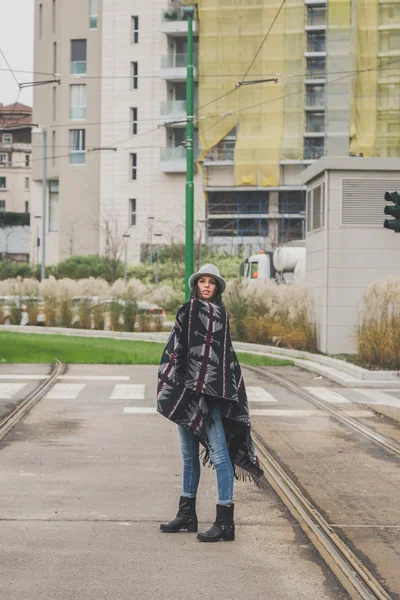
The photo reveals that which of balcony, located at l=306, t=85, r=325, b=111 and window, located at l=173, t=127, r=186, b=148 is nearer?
balcony, located at l=306, t=85, r=325, b=111

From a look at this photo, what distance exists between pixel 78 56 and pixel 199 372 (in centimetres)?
7124

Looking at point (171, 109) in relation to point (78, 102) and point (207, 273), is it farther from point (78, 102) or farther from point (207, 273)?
point (207, 273)

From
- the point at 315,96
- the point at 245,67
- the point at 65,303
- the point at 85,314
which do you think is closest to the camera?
the point at 85,314

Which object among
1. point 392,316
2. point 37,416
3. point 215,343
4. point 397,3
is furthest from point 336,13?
point 215,343

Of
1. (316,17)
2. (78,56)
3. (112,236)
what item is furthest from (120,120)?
(316,17)

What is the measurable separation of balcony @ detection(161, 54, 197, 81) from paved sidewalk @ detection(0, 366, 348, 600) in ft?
205

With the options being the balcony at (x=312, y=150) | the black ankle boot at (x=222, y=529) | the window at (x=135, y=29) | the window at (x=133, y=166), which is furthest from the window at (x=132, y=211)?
the black ankle boot at (x=222, y=529)

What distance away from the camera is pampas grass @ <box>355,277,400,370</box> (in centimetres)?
2170

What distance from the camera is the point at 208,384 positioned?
24.4 ft

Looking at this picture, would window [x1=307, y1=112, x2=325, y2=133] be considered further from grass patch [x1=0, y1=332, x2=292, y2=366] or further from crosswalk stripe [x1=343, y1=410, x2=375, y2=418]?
crosswalk stripe [x1=343, y1=410, x2=375, y2=418]

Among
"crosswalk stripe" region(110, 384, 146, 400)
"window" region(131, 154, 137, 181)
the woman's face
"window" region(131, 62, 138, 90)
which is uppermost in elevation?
"window" region(131, 62, 138, 90)

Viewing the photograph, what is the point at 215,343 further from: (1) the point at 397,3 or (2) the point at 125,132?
(2) the point at 125,132

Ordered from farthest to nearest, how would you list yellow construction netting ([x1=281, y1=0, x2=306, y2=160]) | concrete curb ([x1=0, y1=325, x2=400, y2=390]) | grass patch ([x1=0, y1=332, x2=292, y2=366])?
yellow construction netting ([x1=281, y1=0, x2=306, y2=160]) → grass patch ([x1=0, y1=332, x2=292, y2=366]) → concrete curb ([x1=0, y1=325, x2=400, y2=390])

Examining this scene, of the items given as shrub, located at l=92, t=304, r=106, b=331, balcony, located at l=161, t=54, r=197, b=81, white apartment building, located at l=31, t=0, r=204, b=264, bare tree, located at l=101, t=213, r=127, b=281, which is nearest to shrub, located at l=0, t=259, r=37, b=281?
bare tree, located at l=101, t=213, r=127, b=281
